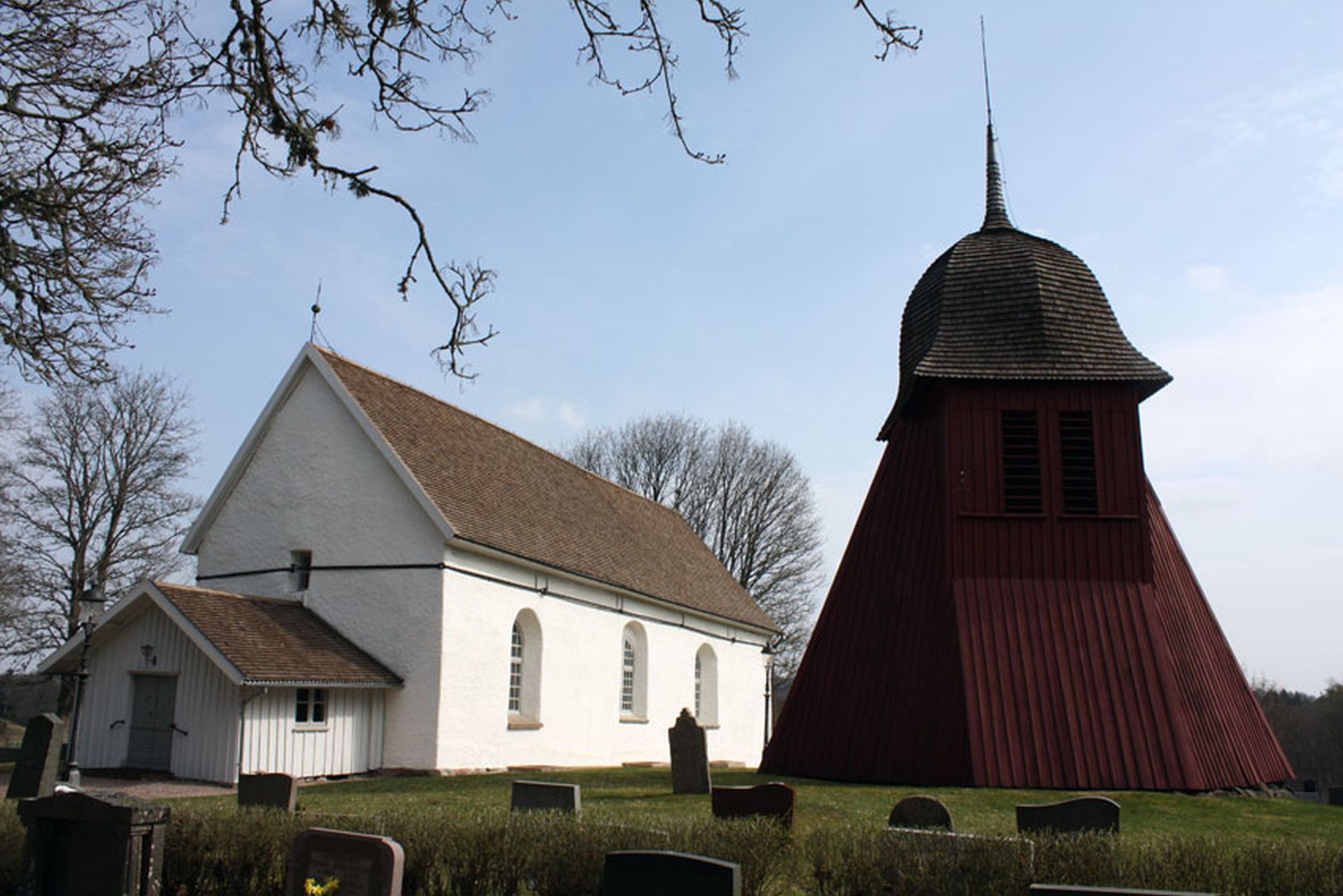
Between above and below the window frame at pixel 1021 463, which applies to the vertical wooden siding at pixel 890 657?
below

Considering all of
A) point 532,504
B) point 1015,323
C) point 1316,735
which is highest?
point 1015,323

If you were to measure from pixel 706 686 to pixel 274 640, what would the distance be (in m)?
16.4

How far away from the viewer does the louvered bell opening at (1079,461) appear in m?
16.8

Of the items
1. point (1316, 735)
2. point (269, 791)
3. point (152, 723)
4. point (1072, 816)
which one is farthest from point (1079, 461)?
point (1316, 735)

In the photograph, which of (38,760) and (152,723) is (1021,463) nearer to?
(38,760)

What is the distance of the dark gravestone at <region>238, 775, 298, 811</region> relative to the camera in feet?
35.3

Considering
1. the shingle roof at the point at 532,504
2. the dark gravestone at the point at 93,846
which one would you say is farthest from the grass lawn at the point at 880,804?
the shingle roof at the point at 532,504

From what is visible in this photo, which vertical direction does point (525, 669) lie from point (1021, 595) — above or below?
below

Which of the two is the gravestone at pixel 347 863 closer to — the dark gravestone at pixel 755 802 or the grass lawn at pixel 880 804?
the dark gravestone at pixel 755 802

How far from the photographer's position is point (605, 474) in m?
49.7

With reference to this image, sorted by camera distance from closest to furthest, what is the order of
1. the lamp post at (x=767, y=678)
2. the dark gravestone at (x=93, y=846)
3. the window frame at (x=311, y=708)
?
1. the dark gravestone at (x=93, y=846)
2. the window frame at (x=311, y=708)
3. the lamp post at (x=767, y=678)

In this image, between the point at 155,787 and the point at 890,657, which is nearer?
the point at 890,657

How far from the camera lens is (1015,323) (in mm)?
17344

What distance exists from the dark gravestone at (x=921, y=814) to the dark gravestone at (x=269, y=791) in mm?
5873
